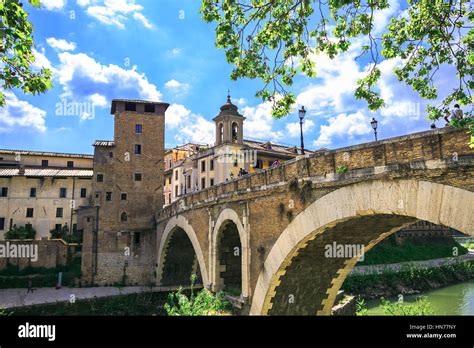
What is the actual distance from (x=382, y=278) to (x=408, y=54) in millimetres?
27345

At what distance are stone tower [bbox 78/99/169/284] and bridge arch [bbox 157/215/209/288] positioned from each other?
1907mm

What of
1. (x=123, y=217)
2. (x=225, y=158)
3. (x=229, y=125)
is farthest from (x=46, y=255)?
(x=229, y=125)

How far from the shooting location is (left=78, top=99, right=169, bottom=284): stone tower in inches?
1142

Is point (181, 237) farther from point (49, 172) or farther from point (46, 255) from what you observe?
point (49, 172)

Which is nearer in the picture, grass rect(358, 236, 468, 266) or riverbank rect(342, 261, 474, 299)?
riverbank rect(342, 261, 474, 299)

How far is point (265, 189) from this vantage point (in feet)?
37.3

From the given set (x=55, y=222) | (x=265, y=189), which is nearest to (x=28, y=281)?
(x=55, y=222)

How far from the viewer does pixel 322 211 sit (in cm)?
887

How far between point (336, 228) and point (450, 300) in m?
22.6

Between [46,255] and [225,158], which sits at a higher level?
[225,158]

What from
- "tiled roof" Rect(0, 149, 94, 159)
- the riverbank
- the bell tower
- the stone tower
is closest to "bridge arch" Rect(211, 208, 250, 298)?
the riverbank

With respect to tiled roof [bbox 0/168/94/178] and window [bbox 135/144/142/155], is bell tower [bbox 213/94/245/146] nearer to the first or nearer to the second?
window [bbox 135/144/142/155]

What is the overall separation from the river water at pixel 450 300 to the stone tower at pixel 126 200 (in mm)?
18102

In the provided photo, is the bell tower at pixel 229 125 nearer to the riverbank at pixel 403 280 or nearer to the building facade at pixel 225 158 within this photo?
the building facade at pixel 225 158
